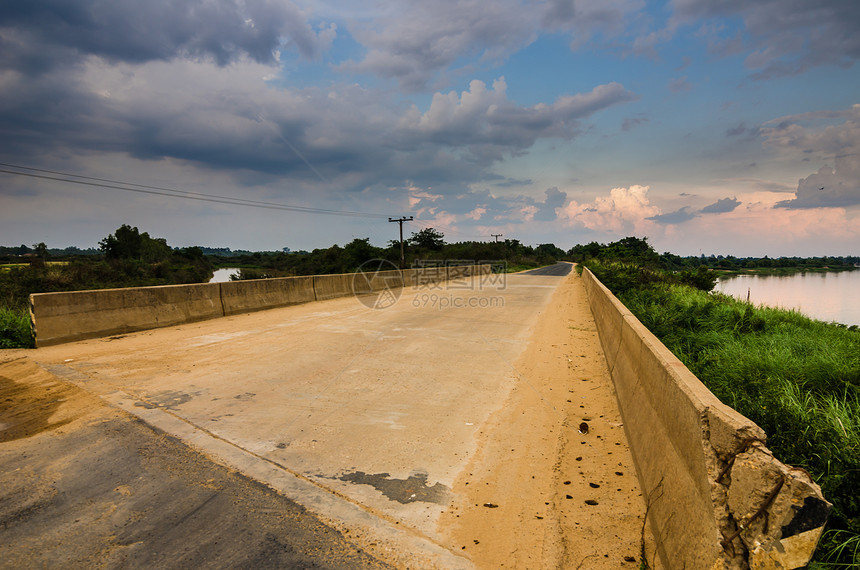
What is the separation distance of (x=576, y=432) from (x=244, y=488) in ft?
11.2

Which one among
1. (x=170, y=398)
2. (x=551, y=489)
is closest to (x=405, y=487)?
(x=551, y=489)

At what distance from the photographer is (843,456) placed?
9.61 ft

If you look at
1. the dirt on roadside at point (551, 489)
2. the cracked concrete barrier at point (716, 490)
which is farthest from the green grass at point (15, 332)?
the cracked concrete barrier at point (716, 490)

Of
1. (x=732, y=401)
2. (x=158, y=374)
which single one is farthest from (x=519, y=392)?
(x=158, y=374)

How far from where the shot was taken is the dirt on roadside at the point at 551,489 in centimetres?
279

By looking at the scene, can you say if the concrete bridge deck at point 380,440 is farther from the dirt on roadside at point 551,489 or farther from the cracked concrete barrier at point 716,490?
the cracked concrete barrier at point 716,490

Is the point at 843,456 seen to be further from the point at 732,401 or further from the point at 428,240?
the point at 428,240

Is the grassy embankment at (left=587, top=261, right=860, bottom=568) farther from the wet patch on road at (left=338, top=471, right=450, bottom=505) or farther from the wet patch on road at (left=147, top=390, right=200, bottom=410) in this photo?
the wet patch on road at (left=147, top=390, right=200, bottom=410)

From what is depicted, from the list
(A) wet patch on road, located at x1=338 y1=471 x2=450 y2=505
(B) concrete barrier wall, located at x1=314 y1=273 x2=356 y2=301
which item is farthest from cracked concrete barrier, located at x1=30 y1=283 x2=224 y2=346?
(A) wet patch on road, located at x1=338 y1=471 x2=450 y2=505

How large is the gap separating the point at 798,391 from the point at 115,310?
11.6 metres

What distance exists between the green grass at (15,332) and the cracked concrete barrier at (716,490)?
33.4 feet

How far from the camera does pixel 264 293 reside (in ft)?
43.6

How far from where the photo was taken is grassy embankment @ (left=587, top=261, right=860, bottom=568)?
8.74 feet

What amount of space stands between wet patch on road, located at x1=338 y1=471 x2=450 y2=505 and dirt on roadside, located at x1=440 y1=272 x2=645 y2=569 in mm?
158
